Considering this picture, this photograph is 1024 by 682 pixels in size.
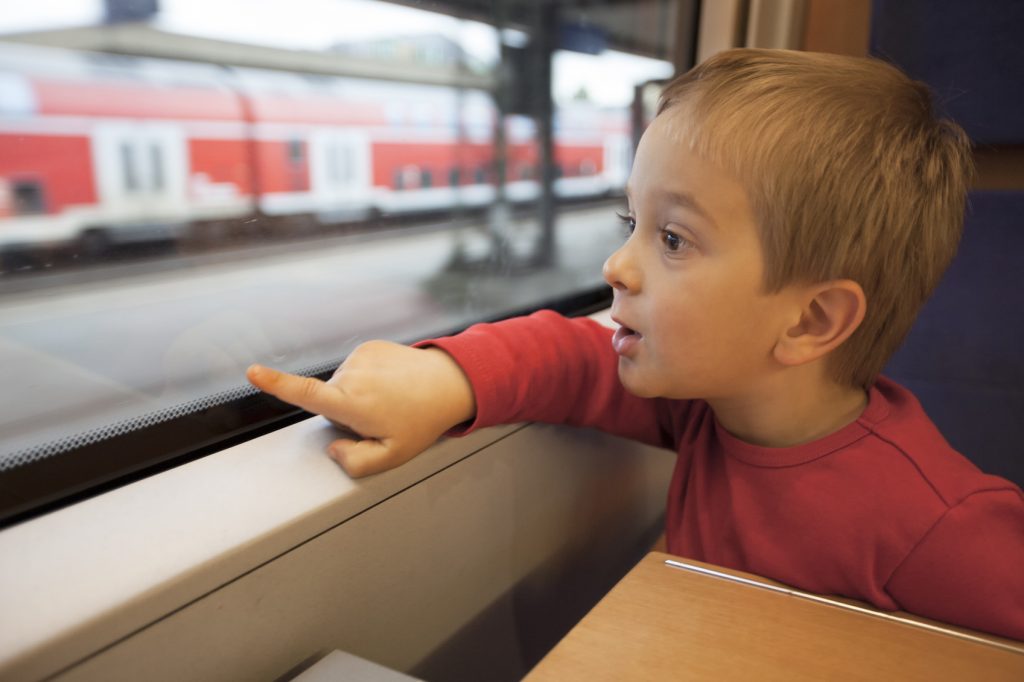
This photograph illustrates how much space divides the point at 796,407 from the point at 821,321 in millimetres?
120

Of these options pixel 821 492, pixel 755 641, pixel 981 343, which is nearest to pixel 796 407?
pixel 821 492

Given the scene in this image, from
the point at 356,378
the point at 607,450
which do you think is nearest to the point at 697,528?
the point at 607,450

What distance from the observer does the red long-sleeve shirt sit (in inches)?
26.7

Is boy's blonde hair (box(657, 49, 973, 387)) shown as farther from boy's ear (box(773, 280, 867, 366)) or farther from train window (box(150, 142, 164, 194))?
train window (box(150, 142, 164, 194))

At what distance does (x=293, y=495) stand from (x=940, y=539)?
1.97ft

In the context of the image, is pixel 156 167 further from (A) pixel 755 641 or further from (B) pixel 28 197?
(A) pixel 755 641

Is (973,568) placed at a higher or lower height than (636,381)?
lower

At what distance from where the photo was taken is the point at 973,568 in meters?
0.66

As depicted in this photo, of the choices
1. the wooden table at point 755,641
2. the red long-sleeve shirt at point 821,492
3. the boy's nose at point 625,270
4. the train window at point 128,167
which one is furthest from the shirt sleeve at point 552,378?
the train window at point 128,167

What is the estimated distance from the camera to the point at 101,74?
98 centimetres

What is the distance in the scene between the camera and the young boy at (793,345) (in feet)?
2.21

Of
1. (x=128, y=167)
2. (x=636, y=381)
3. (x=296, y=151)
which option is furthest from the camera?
(x=296, y=151)

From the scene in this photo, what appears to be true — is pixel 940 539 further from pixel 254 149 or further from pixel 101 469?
pixel 254 149

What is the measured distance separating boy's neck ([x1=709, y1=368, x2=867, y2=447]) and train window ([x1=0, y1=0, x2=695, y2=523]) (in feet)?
1.66
